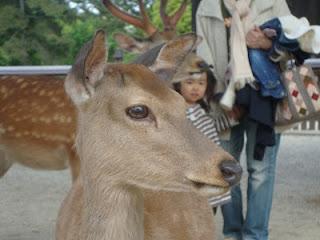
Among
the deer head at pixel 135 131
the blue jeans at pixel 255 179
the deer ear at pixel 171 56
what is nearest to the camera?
the deer head at pixel 135 131

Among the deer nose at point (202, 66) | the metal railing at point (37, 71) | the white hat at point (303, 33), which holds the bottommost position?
the metal railing at point (37, 71)

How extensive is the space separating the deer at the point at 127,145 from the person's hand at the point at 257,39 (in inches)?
82.9

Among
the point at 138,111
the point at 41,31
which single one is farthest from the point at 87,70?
the point at 41,31

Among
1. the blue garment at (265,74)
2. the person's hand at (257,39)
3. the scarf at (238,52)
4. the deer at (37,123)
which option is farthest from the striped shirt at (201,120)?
the deer at (37,123)

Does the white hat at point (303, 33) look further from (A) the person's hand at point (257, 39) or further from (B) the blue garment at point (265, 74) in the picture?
(B) the blue garment at point (265, 74)

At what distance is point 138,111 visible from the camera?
319cm

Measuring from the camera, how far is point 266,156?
5.73m

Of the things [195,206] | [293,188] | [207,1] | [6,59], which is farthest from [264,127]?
[6,59]

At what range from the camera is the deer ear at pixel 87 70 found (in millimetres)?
3236

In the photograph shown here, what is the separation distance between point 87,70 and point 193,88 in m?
2.15

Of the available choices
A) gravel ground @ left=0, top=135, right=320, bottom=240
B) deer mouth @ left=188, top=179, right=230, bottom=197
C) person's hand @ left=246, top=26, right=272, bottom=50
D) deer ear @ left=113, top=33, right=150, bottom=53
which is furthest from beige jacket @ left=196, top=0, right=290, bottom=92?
deer ear @ left=113, top=33, right=150, bottom=53

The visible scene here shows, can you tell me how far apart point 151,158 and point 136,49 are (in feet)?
21.4

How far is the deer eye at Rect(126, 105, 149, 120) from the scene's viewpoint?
3.17m

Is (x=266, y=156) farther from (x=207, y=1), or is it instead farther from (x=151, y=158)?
(x=151, y=158)
